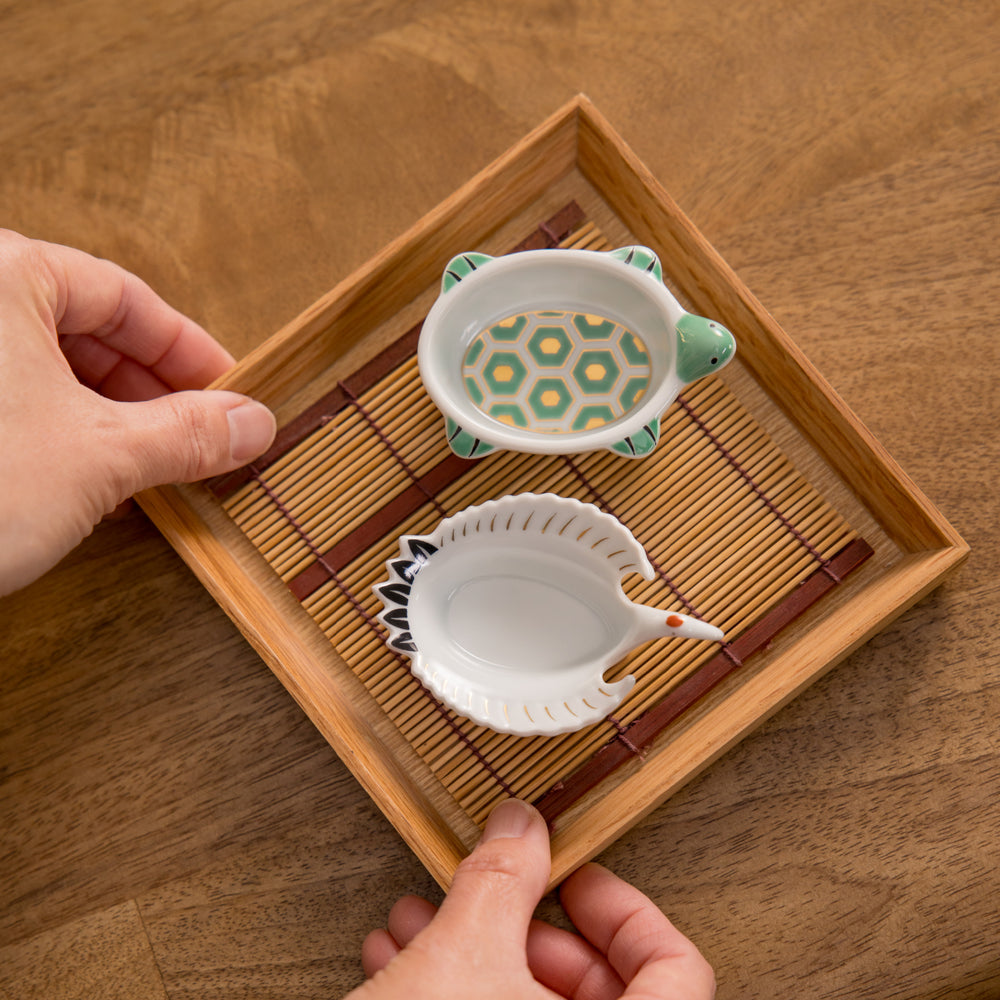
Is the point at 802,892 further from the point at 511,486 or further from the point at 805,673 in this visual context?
the point at 511,486

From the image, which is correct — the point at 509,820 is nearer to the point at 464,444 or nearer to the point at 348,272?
the point at 464,444

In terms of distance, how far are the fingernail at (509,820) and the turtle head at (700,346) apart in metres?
0.43

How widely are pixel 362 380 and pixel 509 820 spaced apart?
1.51 ft

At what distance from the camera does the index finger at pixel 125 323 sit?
810mm

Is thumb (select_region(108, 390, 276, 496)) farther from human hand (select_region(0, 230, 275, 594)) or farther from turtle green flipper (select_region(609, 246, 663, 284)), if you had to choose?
turtle green flipper (select_region(609, 246, 663, 284))

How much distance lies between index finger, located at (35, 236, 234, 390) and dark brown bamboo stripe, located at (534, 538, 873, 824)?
571 mm

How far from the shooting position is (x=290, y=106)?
0.97 meters

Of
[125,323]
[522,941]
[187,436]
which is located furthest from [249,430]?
[522,941]

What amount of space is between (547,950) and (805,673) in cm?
38

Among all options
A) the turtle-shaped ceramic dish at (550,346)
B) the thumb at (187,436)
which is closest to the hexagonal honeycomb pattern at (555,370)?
the turtle-shaped ceramic dish at (550,346)

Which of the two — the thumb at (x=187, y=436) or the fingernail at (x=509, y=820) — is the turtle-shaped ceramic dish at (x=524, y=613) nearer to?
the fingernail at (x=509, y=820)

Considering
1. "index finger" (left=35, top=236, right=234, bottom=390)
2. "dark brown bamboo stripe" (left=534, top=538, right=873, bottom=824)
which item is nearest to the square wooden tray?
"dark brown bamboo stripe" (left=534, top=538, right=873, bottom=824)

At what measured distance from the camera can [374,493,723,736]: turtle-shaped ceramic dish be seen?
75 cm

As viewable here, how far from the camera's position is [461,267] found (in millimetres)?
801
